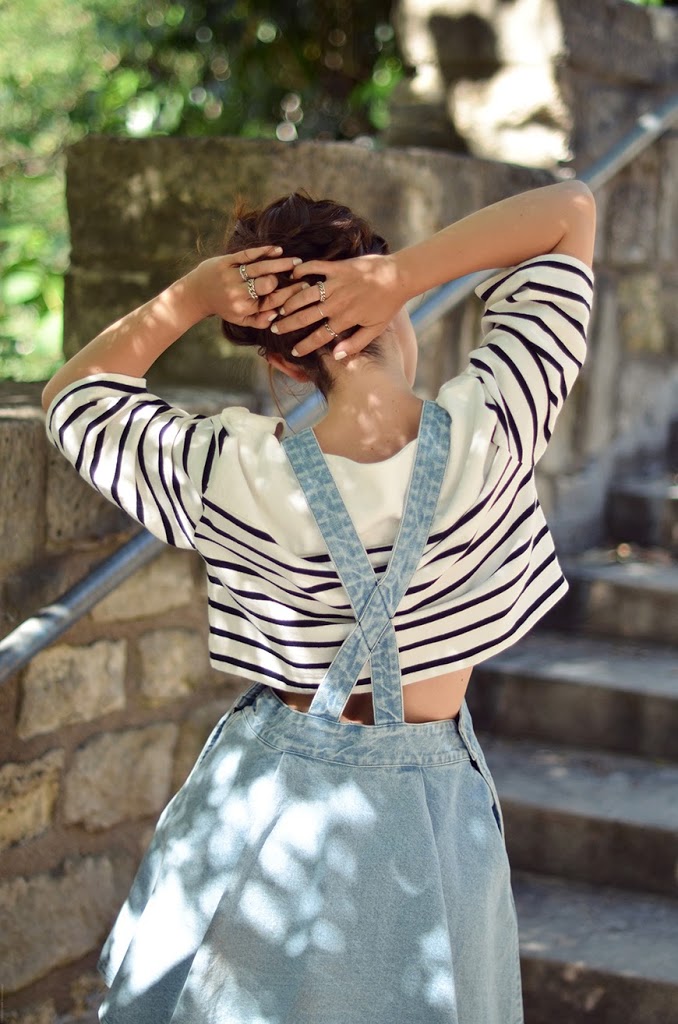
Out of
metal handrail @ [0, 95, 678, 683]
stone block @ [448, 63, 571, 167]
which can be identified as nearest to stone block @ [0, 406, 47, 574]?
metal handrail @ [0, 95, 678, 683]

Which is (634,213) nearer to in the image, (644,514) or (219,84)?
(644,514)

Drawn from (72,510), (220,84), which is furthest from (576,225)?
(220,84)

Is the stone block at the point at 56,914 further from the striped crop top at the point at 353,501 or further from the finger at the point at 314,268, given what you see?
the finger at the point at 314,268

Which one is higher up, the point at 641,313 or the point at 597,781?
the point at 641,313

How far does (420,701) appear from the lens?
5.19 ft

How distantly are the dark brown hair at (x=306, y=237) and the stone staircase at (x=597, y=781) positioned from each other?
1.58m

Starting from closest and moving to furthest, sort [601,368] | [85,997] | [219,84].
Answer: [85,997] → [601,368] → [219,84]

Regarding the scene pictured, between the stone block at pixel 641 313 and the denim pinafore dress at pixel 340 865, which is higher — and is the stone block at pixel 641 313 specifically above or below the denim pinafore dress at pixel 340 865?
above

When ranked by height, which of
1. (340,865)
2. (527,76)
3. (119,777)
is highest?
(527,76)

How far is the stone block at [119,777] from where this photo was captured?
2.58 metres

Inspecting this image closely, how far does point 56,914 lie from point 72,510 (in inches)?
34.5

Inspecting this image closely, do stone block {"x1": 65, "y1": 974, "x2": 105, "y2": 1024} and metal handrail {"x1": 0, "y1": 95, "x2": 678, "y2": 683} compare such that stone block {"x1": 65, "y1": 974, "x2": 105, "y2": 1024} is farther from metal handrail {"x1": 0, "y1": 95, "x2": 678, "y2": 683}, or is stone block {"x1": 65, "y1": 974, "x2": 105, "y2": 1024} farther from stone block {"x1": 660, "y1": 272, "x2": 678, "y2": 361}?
stone block {"x1": 660, "y1": 272, "x2": 678, "y2": 361}

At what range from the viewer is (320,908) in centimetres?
150

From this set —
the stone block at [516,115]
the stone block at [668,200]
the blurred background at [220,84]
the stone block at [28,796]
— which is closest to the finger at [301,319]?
the stone block at [28,796]
